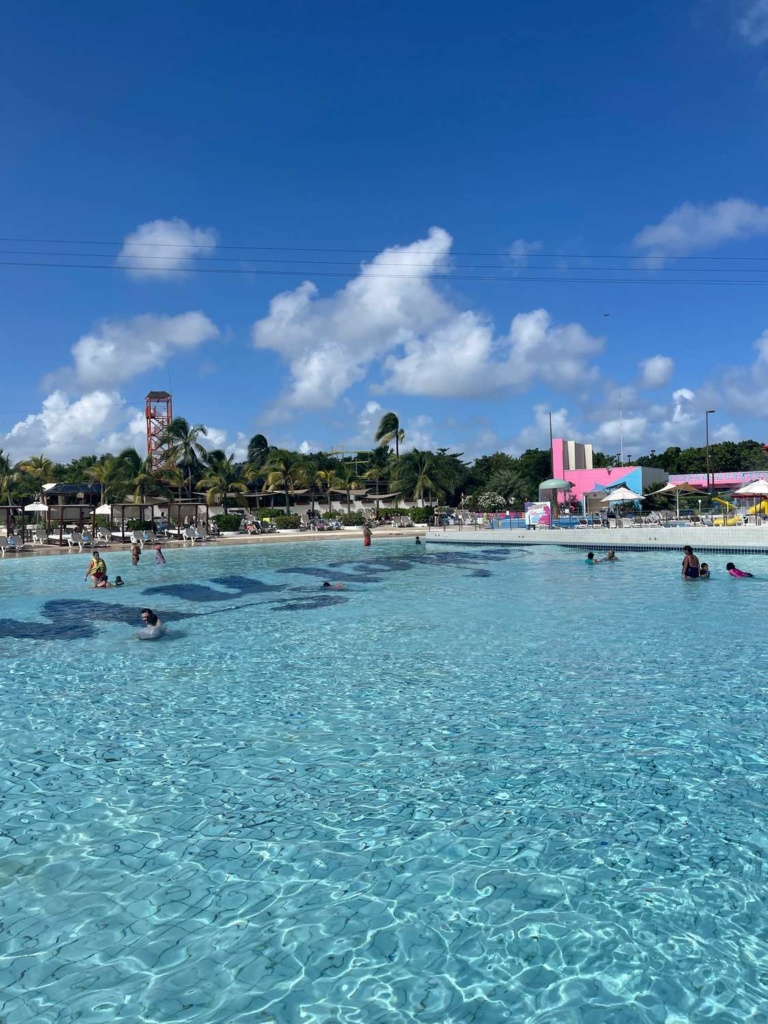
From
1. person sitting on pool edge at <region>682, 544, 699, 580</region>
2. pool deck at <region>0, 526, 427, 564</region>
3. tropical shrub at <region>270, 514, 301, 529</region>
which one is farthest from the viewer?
tropical shrub at <region>270, 514, 301, 529</region>

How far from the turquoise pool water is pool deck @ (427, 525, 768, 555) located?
46.4 feet

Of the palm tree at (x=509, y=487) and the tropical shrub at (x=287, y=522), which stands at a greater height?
the palm tree at (x=509, y=487)

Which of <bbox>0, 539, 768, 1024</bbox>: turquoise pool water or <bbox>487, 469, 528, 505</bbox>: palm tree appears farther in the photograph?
<bbox>487, 469, 528, 505</bbox>: palm tree

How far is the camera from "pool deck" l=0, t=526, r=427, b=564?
28.3 metres

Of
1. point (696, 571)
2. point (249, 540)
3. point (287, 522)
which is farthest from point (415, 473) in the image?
point (696, 571)

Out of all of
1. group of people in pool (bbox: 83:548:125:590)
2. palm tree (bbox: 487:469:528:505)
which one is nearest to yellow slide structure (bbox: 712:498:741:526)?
palm tree (bbox: 487:469:528:505)

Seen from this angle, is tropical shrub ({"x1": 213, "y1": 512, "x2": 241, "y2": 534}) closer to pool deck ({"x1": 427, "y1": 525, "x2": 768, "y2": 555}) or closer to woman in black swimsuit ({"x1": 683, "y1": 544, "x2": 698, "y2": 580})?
pool deck ({"x1": 427, "y1": 525, "x2": 768, "y2": 555})

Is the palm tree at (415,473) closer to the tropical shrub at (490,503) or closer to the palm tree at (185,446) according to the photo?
the tropical shrub at (490,503)

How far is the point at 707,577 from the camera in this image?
1761 centimetres

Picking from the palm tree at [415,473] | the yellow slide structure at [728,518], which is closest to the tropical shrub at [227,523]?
the palm tree at [415,473]

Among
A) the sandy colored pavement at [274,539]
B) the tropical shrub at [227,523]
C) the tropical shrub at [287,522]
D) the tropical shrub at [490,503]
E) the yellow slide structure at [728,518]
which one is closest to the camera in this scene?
the sandy colored pavement at [274,539]

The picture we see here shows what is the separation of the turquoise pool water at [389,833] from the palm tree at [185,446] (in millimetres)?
39711

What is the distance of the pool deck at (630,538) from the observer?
2419 cm

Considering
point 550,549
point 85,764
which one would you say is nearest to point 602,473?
point 550,549
